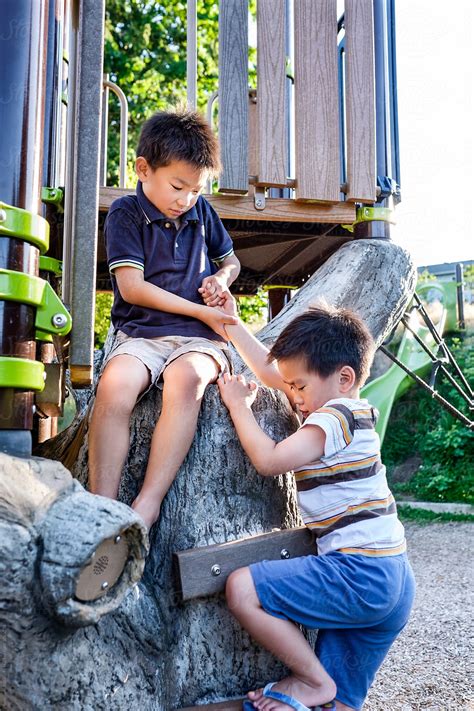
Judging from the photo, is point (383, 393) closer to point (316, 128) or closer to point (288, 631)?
point (316, 128)

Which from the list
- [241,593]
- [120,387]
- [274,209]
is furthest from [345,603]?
[274,209]

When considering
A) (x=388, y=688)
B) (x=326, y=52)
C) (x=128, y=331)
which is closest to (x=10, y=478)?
(x=128, y=331)

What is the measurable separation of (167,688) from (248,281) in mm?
3898

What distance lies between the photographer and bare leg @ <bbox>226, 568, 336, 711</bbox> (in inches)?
76.2

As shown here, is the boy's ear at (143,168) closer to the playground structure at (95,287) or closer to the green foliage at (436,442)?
the playground structure at (95,287)

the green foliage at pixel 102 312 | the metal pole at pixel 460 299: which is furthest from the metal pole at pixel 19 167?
the metal pole at pixel 460 299

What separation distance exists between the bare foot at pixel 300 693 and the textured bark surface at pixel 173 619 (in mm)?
104

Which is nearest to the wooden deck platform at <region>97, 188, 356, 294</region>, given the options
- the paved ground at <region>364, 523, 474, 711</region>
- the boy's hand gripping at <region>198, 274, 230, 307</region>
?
the boy's hand gripping at <region>198, 274, 230, 307</region>

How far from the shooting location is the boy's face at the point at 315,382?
2.25 metres

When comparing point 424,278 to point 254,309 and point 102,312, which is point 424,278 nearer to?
point 254,309

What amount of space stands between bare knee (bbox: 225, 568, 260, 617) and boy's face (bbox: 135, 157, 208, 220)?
1.26 metres

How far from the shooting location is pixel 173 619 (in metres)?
1.99

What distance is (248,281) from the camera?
5523 mm

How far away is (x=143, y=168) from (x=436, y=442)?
8374 millimetres
